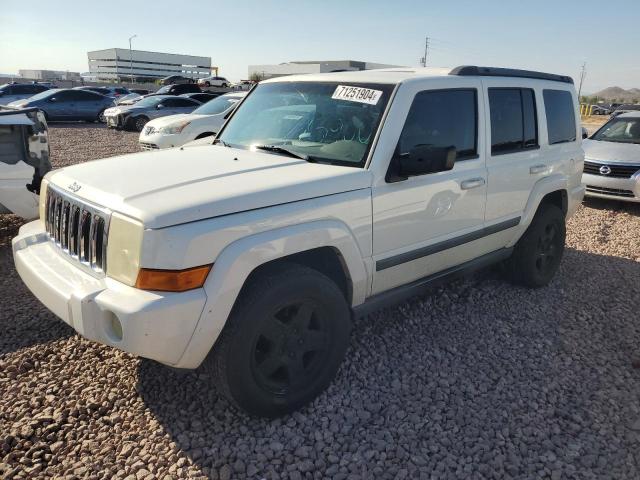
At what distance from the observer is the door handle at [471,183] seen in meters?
3.52

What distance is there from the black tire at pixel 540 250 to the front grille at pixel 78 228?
351 centimetres

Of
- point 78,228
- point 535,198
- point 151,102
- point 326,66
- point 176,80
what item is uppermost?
point 176,80

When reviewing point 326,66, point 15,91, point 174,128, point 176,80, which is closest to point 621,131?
point 326,66

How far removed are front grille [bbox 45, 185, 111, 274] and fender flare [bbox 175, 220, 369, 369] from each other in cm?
57

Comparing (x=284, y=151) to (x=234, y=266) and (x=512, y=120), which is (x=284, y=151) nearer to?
(x=234, y=266)

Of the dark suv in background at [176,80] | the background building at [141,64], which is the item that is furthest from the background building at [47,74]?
the dark suv in background at [176,80]

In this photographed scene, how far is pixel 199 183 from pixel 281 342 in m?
0.94

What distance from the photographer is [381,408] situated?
2961 millimetres

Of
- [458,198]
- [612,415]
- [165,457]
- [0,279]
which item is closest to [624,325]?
[612,415]

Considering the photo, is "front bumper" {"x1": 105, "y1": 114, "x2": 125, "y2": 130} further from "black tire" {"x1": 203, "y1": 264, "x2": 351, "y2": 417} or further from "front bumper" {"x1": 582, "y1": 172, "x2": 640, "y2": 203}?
"black tire" {"x1": 203, "y1": 264, "x2": 351, "y2": 417}

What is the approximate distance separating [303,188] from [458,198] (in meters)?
1.34

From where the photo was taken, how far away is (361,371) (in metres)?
3.31

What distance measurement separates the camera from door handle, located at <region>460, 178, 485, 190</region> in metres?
3.52

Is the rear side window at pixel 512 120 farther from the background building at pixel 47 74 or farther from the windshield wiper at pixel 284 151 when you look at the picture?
the background building at pixel 47 74
